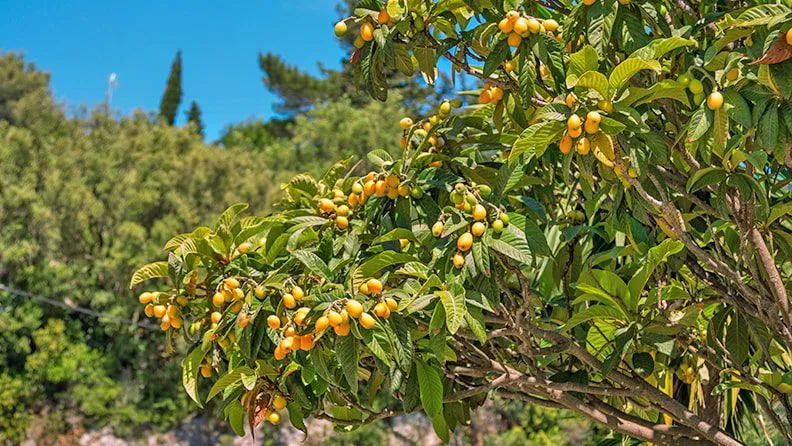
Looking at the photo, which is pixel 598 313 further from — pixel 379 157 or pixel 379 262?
pixel 379 157

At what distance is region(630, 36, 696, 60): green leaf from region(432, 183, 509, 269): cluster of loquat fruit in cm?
34

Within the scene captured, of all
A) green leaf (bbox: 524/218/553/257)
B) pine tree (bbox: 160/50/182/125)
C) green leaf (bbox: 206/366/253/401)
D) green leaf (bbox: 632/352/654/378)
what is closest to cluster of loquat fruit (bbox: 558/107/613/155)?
green leaf (bbox: 524/218/553/257)

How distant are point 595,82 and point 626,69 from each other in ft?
0.15

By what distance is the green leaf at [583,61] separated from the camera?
3.75 ft

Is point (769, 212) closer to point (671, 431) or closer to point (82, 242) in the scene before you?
point (671, 431)

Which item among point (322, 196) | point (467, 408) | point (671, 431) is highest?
point (322, 196)

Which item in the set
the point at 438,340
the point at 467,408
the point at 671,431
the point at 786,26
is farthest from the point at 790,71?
the point at 467,408

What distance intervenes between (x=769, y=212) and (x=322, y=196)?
2.95ft

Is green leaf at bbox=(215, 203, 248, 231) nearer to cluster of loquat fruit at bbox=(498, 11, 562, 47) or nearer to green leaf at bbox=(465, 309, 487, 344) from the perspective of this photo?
green leaf at bbox=(465, 309, 487, 344)

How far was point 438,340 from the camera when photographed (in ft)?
4.23

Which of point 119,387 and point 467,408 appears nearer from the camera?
point 467,408

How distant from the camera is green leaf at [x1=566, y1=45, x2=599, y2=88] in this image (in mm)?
1144

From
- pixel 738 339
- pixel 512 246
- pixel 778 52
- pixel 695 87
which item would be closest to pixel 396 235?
pixel 512 246

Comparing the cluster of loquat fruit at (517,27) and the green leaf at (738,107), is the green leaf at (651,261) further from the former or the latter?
the cluster of loquat fruit at (517,27)
